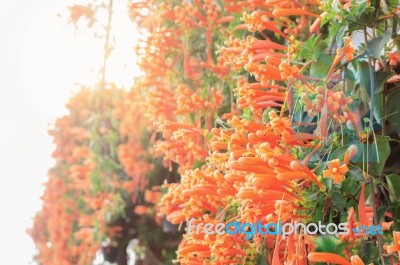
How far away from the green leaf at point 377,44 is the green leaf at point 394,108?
0.08 m

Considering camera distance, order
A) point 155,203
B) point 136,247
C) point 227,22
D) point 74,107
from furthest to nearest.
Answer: point 74,107 < point 136,247 < point 155,203 < point 227,22

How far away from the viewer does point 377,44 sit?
0.68 m

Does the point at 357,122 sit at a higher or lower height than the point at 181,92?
lower

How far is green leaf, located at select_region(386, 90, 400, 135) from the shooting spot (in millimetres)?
726

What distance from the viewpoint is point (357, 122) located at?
0.66m

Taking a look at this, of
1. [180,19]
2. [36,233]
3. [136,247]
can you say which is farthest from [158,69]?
[36,233]

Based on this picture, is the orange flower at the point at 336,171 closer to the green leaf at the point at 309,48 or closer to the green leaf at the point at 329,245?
the green leaf at the point at 329,245

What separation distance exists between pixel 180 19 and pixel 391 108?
0.60m

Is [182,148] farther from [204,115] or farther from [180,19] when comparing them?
[180,19]

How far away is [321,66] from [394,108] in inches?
4.3

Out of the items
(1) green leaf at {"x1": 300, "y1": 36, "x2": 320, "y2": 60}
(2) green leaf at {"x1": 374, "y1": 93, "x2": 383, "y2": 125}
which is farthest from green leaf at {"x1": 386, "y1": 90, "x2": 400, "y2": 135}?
(1) green leaf at {"x1": 300, "y1": 36, "x2": 320, "y2": 60}

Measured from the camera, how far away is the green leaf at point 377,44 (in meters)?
0.67

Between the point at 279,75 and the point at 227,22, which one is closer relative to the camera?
the point at 279,75

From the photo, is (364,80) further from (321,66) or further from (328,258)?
(328,258)
